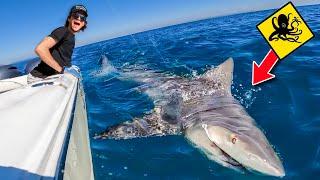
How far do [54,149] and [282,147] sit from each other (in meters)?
4.02

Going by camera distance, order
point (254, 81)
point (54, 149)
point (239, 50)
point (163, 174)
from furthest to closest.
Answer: point (239, 50)
point (254, 81)
point (163, 174)
point (54, 149)

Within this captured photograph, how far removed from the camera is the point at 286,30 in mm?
9414

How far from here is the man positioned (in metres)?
5.73

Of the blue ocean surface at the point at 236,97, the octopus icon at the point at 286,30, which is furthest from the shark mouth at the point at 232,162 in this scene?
the octopus icon at the point at 286,30

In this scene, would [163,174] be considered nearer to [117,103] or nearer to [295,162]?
[295,162]

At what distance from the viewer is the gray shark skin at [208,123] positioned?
4.53 meters

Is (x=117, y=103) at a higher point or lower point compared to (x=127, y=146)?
higher

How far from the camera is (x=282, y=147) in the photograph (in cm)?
580

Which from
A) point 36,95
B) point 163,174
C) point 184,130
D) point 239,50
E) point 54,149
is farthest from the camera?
point 239,50

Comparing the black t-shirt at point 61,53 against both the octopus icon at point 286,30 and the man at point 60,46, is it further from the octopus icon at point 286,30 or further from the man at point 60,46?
the octopus icon at point 286,30

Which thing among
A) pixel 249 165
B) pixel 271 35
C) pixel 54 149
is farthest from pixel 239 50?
pixel 54 149

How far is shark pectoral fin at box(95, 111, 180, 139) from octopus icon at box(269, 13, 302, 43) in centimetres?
436

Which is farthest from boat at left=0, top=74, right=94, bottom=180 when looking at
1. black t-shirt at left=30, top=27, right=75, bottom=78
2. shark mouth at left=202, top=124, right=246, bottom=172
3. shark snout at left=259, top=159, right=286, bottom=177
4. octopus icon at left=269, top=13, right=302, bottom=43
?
octopus icon at left=269, top=13, right=302, bottom=43

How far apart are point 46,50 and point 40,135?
283 cm
